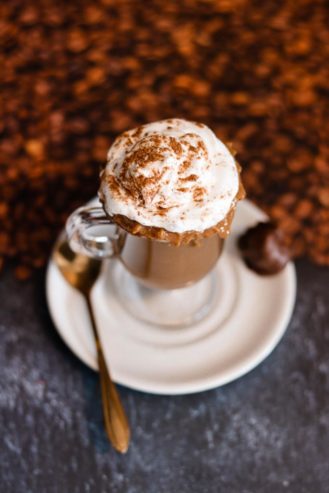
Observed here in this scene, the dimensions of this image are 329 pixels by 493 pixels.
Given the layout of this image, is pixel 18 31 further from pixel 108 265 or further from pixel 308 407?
pixel 308 407

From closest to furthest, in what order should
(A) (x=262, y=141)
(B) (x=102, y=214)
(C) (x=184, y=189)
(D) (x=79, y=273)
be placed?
(C) (x=184, y=189) → (B) (x=102, y=214) → (D) (x=79, y=273) → (A) (x=262, y=141)

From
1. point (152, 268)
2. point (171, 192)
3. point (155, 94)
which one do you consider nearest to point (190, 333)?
point (152, 268)

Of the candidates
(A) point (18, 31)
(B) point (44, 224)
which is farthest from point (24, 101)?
(B) point (44, 224)

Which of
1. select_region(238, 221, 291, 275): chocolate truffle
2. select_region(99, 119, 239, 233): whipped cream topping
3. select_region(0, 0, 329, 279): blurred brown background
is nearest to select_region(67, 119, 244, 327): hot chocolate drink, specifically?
select_region(99, 119, 239, 233): whipped cream topping

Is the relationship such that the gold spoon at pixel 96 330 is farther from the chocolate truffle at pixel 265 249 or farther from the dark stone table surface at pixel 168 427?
the chocolate truffle at pixel 265 249

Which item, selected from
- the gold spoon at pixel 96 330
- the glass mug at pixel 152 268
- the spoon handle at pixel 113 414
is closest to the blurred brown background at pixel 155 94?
the gold spoon at pixel 96 330

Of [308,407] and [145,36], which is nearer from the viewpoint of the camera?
[308,407]
